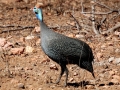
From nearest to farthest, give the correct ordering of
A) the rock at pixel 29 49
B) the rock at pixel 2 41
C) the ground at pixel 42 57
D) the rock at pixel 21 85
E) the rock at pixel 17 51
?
the rock at pixel 21 85
the ground at pixel 42 57
the rock at pixel 17 51
the rock at pixel 29 49
the rock at pixel 2 41

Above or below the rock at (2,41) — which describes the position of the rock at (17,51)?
below

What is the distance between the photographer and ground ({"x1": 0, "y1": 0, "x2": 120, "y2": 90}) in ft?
20.7

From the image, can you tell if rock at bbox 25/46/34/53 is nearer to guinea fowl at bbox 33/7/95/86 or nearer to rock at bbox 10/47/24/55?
rock at bbox 10/47/24/55

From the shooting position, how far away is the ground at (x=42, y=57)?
630cm

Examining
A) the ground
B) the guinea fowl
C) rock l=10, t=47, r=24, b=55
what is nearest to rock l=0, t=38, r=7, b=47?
the ground

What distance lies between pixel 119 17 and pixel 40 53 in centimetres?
272

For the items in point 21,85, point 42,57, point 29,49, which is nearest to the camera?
point 21,85

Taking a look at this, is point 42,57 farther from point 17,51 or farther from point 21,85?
point 21,85

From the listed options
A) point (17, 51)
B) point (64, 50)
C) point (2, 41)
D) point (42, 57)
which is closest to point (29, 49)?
point (17, 51)

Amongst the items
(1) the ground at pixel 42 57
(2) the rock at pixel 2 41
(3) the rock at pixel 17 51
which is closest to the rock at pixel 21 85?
(1) the ground at pixel 42 57

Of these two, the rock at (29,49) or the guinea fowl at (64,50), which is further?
the rock at (29,49)

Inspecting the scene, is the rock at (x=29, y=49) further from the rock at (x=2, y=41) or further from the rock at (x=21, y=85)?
the rock at (x=21, y=85)

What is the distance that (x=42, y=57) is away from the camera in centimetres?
755

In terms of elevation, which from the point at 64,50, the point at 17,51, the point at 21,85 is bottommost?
the point at 21,85
